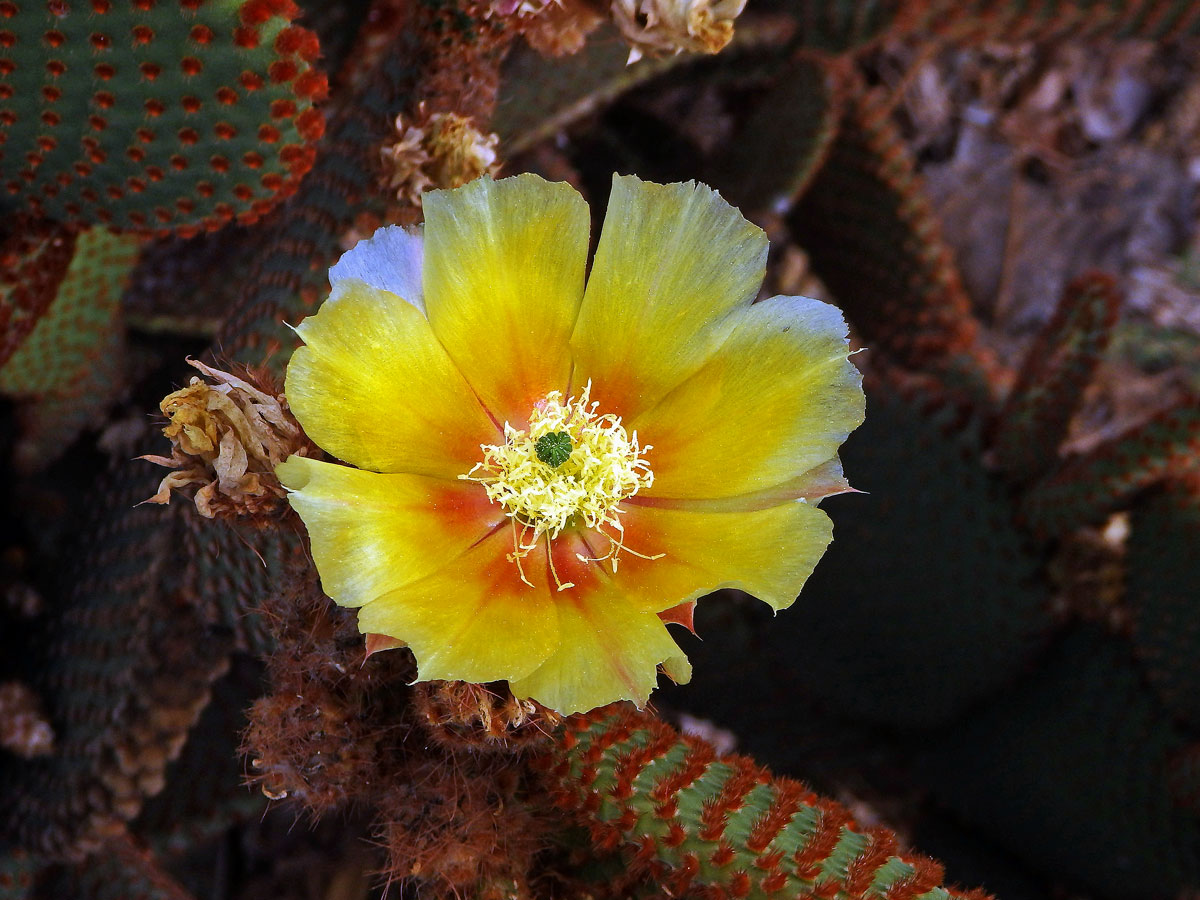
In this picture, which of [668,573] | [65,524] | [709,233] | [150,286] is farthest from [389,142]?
[65,524]

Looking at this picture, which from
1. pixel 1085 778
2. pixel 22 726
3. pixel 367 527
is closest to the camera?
pixel 367 527

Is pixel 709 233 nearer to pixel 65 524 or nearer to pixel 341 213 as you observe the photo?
pixel 341 213

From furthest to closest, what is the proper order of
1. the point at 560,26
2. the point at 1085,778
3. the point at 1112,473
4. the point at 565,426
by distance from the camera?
the point at 1085,778 → the point at 1112,473 → the point at 560,26 → the point at 565,426

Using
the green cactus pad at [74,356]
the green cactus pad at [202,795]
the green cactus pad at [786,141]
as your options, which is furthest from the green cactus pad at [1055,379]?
the green cactus pad at [74,356]

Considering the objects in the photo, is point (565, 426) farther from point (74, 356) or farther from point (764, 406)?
point (74, 356)

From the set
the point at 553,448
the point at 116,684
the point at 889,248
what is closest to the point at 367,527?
the point at 553,448

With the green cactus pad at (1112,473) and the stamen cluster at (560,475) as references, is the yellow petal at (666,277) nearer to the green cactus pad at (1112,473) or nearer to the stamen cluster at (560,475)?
the stamen cluster at (560,475)

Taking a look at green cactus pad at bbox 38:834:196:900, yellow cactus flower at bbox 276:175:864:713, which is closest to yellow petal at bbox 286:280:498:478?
yellow cactus flower at bbox 276:175:864:713
